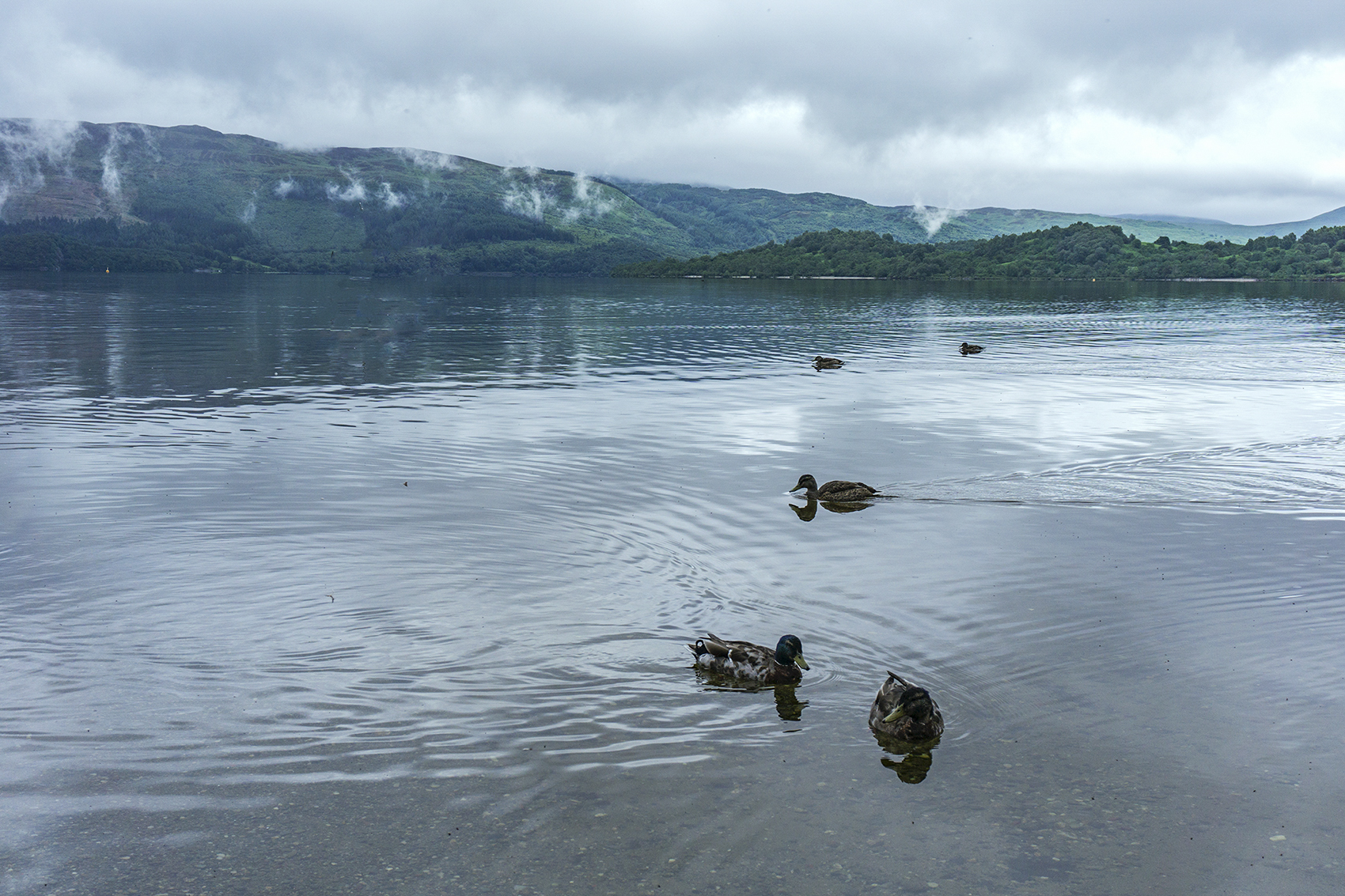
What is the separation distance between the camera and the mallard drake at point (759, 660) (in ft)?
43.0

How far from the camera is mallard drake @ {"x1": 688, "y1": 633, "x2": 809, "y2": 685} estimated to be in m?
13.1

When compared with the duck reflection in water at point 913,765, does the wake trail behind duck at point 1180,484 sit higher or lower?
higher

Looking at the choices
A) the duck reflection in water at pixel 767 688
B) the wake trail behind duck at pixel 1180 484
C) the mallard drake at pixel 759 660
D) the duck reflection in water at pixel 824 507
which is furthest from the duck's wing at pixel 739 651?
the wake trail behind duck at pixel 1180 484

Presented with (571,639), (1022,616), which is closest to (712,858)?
(571,639)

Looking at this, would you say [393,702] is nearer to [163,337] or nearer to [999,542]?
[999,542]

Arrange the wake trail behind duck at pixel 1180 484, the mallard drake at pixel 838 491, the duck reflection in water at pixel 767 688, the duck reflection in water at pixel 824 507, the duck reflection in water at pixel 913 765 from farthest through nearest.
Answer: the mallard drake at pixel 838 491, the wake trail behind duck at pixel 1180 484, the duck reflection in water at pixel 824 507, the duck reflection in water at pixel 767 688, the duck reflection in water at pixel 913 765

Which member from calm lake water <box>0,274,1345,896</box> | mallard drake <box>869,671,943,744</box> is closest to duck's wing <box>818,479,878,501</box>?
calm lake water <box>0,274,1345,896</box>

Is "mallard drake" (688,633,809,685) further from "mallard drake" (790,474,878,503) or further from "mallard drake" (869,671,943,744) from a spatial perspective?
"mallard drake" (790,474,878,503)

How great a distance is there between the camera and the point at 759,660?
13094 mm

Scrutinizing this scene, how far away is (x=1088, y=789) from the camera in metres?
10.6

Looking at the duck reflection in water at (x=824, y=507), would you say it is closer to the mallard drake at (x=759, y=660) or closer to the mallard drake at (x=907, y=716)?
the mallard drake at (x=759, y=660)

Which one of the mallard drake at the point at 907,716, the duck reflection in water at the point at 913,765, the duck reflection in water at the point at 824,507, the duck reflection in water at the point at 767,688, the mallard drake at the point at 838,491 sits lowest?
the duck reflection in water at the point at 913,765

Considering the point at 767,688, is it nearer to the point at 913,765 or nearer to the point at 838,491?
the point at 913,765

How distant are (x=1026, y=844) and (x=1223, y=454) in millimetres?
22809
